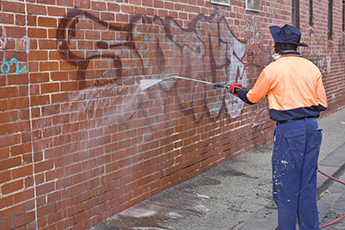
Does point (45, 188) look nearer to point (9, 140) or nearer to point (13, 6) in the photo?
point (9, 140)

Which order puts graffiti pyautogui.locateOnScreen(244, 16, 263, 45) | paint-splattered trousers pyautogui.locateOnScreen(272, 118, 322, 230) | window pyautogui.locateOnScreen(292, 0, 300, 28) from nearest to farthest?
1. paint-splattered trousers pyautogui.locateOnScreen(272, 118, 322, 230)
2. graffiti pyautogui.locateOnScreen(244, 16, 263, 45)
3. window pyautogui.locateOnScreen(292, 0, 300, 28)

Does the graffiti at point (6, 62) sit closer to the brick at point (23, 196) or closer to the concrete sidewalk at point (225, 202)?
the brick at point (23, 196)

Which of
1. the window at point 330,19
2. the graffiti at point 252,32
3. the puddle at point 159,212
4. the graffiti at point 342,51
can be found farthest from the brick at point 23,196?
the graffiti at point 342,51

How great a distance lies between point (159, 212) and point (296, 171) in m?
1.66

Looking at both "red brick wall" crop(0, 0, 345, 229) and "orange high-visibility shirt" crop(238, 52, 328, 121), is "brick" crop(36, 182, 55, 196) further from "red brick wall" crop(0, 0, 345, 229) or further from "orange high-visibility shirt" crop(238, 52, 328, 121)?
"orange high-visibility shirt" crop(238, 52, 328, 121)

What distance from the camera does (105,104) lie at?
4789 millimetres

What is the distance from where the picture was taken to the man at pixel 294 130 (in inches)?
165

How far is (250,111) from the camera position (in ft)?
27.6

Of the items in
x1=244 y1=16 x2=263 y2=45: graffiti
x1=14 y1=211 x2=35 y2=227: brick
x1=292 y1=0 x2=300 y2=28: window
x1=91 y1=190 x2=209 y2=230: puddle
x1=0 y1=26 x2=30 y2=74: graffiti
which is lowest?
x1=91 y1=190 x2=209 y2=230: puddle

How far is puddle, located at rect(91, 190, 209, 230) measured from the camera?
15.6 ft

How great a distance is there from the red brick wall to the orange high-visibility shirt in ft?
5.15

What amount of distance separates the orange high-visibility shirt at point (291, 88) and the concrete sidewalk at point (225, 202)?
1298mm

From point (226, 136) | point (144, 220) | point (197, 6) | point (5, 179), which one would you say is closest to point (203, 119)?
point (226, 136)

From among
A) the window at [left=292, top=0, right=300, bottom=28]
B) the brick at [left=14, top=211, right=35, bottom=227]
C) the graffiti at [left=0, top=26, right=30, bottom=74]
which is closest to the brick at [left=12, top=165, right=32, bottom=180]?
the brick at [left=14, top=211, right=35, bottom=227]
